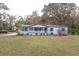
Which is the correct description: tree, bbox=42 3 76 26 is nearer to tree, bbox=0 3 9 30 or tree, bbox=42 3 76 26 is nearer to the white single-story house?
the white single-story house

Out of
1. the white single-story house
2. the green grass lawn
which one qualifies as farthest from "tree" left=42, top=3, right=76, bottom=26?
the green grass lawn

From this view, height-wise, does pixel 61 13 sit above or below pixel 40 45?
above

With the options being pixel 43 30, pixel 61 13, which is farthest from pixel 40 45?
pixel 61 13

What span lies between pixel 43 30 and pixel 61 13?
0.23 metres

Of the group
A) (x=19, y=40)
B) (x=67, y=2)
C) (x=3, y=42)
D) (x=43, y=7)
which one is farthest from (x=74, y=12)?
(x=3, y=42)

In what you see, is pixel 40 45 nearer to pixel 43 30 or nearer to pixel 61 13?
pixel 43 30

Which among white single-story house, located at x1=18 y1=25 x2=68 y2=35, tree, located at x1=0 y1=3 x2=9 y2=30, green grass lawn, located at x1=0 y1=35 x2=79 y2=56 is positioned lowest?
green grass lawn, located at x1=0 y1=35 x2=79 y2=56

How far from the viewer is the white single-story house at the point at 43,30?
5.69 feet

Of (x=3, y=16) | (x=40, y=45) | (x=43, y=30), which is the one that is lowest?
(x=40, y=45)

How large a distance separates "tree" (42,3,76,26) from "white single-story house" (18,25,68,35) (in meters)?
0.05

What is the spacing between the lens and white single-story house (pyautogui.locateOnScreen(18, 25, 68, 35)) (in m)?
1.74

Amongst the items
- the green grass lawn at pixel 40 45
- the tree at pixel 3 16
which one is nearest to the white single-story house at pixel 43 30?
the green grass lawn at pixel 40 45

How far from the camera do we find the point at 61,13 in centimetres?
175

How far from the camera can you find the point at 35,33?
5.74 feet
